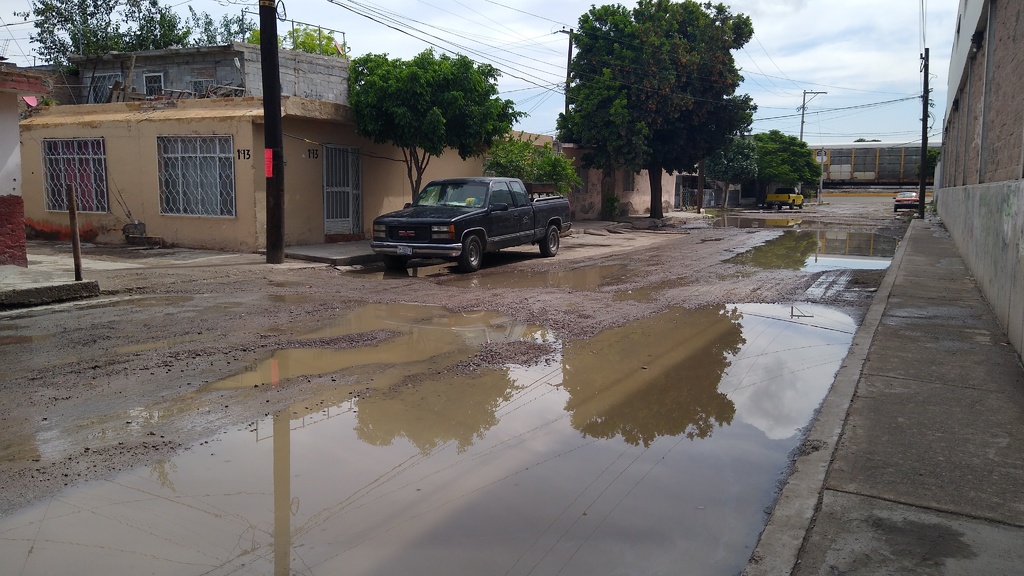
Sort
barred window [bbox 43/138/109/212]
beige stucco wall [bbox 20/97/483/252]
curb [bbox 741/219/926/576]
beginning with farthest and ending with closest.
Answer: barred window [bbox 43/138/109/212] < beige stucco wall [bbox 20/97/483/252] < curb [bbox 741/219/926/576]

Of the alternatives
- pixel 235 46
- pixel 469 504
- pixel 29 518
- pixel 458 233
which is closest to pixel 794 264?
pixel 458 233

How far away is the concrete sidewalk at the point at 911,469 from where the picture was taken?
3578 millimetres

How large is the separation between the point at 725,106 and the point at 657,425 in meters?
28.6

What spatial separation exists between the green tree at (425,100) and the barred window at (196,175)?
10.5ft

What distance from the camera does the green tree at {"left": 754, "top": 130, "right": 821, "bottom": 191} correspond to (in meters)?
56.8

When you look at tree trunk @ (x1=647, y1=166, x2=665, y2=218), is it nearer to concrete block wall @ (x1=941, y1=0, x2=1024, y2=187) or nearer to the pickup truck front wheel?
concrete block wall @ (x1=941, y1=0, x2=1024, y2=187)

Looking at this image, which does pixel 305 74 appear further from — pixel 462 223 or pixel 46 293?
pixel 46 293

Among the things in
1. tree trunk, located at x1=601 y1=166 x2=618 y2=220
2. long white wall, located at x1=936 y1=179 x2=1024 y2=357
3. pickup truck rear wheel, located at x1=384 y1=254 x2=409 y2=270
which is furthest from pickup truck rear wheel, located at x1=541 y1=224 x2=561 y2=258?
tree trunk, located at x1=601 y1=166 x2=618 y2=220

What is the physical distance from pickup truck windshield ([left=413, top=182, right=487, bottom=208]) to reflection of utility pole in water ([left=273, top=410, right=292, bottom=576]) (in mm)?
9611

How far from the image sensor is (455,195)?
15.2 metres

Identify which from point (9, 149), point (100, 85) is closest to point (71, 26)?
point (100, 85)

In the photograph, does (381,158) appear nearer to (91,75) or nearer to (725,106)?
(91,75)

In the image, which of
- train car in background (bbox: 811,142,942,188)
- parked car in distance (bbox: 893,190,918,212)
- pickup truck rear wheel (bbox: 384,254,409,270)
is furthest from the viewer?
train car in background (bbox: 811,142,942,188)

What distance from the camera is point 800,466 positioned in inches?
185
